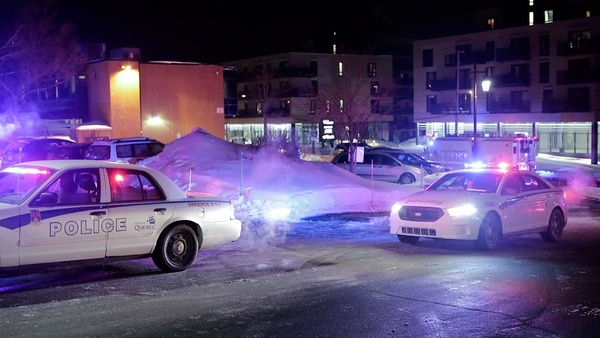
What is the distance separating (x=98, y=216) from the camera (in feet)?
26.2

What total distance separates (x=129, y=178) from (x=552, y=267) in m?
6.67

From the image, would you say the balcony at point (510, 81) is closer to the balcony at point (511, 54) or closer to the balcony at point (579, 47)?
the balcony at point (511, 54)

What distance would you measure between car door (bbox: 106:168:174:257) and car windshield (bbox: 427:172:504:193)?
6243 mm

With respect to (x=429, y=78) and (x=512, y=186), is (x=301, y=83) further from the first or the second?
(x=512, y=186)

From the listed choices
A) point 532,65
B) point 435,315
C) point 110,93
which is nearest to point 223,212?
point 435,315

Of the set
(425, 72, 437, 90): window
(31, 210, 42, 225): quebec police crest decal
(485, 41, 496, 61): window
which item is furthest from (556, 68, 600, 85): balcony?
(31, 210, 42, 225): quebec police crest decal

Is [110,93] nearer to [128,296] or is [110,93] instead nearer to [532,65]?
[532,65]

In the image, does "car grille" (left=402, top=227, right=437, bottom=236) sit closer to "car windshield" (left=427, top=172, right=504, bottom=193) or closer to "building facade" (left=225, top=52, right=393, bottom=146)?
"car windshield" (left=427, top=172, right=504, bottom=193)

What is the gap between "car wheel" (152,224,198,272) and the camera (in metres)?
8.70

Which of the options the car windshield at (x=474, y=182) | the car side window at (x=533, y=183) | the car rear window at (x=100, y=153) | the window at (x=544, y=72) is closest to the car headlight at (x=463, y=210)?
the car windshield at (x=474, y=182)

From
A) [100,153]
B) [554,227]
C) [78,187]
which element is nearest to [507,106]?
[100,153]

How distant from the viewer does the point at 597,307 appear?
7.00m

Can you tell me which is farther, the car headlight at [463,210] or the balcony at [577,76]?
the balcony at [577,76]

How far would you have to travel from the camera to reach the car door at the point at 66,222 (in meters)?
7.49
